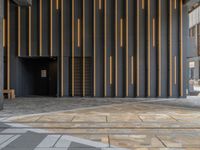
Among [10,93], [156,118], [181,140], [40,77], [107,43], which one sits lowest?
[181,140]

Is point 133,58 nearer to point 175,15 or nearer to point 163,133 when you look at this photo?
point 175,15

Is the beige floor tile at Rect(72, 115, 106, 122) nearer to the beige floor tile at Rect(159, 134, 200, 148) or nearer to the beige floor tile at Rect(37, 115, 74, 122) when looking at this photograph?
the beige floor tile at Rect(37, 115, 74, 122)

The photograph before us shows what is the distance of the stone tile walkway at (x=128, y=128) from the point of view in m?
6.56

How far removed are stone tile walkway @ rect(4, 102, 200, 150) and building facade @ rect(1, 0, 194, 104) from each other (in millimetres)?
7197

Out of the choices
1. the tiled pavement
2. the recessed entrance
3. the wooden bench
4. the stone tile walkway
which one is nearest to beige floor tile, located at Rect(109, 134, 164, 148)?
the stone tile walkway

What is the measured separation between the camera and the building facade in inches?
691

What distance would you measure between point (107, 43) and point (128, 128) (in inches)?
393

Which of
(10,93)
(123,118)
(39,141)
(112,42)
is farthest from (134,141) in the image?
(10,93)

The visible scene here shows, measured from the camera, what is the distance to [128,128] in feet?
27.1

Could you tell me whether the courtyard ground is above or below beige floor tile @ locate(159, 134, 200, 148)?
above

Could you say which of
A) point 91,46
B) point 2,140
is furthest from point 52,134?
point 91,46

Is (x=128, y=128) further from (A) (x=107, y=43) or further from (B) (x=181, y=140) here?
(A) (x=107, y=43)

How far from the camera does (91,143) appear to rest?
6535 mm

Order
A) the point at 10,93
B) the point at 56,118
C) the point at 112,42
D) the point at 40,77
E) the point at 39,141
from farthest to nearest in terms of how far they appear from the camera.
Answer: the point at 40,77 < the point at 112,42 < the point at 10,93 < the point at 56,118 < the point at 39,141
